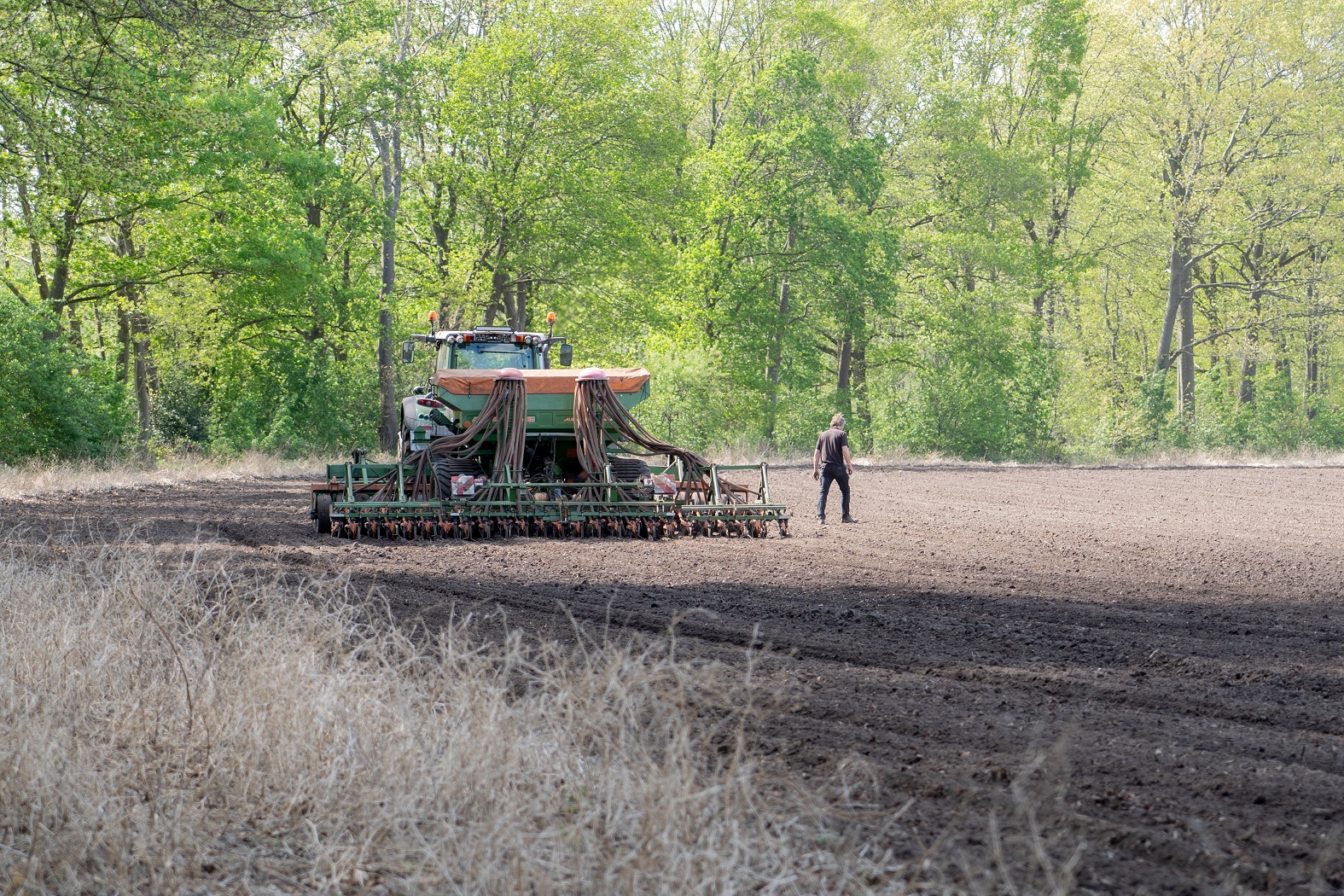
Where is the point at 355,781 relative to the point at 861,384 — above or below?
below

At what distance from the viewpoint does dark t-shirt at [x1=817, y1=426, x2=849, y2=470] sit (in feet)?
54.6

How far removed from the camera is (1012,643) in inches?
328

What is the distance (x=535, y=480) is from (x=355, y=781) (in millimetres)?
11727

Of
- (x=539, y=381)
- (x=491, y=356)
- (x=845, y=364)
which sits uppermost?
(x=845, y=364)

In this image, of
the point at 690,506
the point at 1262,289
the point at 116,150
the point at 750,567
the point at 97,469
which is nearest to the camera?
the point at 750,567

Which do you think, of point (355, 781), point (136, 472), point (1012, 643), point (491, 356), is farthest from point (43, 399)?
point (355, 781)

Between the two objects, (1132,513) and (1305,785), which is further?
(1132,513)

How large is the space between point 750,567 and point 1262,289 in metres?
37.4

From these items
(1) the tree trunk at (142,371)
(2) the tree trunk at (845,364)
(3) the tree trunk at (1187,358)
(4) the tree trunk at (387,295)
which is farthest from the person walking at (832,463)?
(3) the tree trunk at (1187,358)

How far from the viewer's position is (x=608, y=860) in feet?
12.2

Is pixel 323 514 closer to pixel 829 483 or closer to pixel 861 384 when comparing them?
pixel 829 483

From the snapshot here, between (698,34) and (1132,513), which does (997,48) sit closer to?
(698,34)

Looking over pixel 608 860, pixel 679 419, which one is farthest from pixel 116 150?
pixel 679 419

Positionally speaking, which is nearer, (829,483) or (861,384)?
(829,483)
